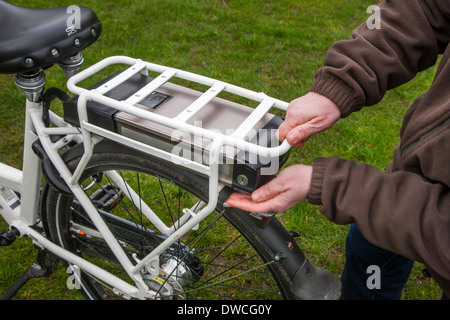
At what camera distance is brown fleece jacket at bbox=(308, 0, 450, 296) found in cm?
114

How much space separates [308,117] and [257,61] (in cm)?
294

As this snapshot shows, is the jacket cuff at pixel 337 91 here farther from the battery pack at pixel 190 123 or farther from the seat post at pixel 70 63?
the seat post at pixel 70 63

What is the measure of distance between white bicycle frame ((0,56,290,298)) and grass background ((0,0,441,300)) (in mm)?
640

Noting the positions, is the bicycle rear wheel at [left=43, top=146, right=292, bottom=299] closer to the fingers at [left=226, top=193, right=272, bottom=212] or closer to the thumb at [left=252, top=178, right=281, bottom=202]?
the fingers at [left=226, top=193, right=272, bottom=212]

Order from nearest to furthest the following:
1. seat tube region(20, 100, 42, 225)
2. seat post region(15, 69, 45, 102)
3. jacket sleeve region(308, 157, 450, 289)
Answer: jacket sleeve region(308, 157, 450, 289) < seat post region(15, 69, 45, 102) < seat tube region(20, 100, 42, 225)

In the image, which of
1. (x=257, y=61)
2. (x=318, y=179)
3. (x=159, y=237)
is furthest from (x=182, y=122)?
(x=257, y=61)

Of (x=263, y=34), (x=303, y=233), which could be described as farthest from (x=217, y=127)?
(x=263, y=34)

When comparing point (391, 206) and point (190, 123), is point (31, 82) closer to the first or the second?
point (190, 123)

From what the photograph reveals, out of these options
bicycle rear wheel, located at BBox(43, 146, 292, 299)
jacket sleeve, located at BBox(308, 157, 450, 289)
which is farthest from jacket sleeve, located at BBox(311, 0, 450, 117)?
bicycle rear wheel, located at BBox(43, 146, 292, 299)

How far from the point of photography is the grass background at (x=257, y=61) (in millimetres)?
2682

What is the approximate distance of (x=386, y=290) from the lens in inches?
80.7

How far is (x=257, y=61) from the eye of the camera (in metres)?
Result: 4.17

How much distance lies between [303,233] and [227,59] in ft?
7.01

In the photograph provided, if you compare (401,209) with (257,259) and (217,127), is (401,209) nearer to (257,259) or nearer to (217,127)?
(217,127)
